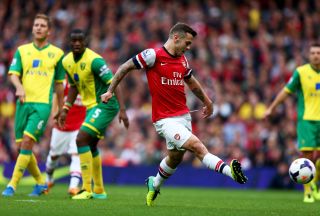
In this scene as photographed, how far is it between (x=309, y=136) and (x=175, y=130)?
A: 4070 millimetres

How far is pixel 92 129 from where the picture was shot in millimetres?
12789

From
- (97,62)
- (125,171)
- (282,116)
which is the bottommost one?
(125,171)

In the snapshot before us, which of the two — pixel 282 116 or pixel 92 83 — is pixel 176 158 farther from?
pixel 282 116

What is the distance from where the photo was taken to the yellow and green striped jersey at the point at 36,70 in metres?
13.1

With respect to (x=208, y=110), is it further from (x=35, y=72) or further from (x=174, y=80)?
(x=35, y=72)

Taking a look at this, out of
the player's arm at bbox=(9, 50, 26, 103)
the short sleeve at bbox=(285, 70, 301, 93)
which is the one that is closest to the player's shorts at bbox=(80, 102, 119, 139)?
the player's arm at bbox=(9, 50, 26, 103)

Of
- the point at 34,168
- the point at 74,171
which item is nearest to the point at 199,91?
the point at 34,168

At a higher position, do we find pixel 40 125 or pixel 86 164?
pixel 40 125

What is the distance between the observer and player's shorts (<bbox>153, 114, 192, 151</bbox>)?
10.8 metres

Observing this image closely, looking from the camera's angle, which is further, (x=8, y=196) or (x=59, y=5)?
(x=59, y=5)

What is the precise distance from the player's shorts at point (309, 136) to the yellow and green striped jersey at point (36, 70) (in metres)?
4.59

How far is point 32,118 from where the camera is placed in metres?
12.9

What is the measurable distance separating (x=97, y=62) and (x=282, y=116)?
35.3 ft

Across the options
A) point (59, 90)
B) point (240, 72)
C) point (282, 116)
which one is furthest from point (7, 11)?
point (59, 90)
